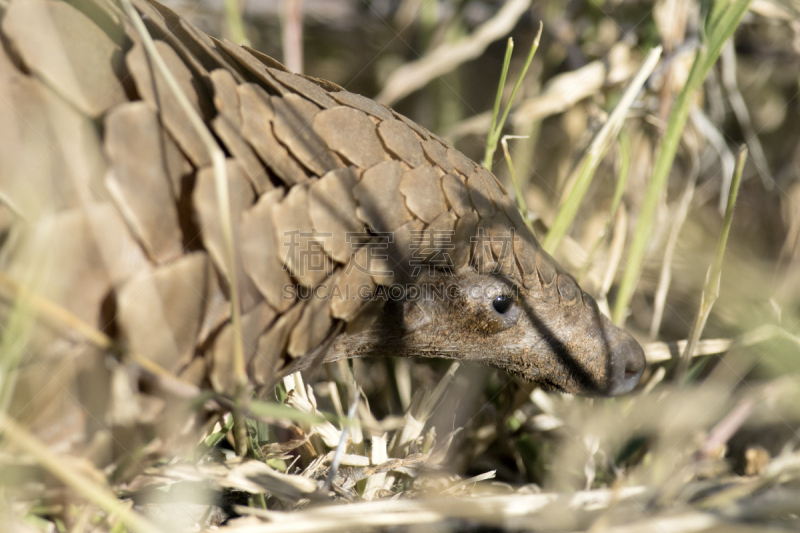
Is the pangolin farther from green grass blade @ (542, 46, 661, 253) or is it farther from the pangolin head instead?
green grass blade @ (542, 46, 661, 253)

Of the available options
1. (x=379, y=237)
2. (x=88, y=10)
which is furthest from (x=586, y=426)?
(x=88, y=10)

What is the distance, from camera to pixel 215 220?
2.24ft

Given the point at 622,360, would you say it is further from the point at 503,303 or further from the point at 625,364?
the point at 503,303

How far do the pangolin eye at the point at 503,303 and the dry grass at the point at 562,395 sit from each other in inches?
10.7

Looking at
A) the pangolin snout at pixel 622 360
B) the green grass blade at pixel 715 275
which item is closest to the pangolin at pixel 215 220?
the pangolin snout at pixel 622 360

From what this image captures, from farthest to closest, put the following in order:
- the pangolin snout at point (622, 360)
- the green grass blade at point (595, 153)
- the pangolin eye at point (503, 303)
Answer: the green grass blade at point (595, 153) < the pangolin snout at point (622, 360) < the pangolin eye at point (503, 303)

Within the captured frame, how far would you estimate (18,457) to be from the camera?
0.70 metres

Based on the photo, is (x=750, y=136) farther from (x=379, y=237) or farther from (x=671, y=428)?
(x=379, y=237)

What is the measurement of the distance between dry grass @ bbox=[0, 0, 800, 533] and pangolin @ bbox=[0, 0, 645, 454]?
6 centimetres

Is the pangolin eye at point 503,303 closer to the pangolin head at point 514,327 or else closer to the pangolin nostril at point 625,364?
the pangolin head at point 514,327

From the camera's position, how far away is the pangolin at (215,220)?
0.65 metres

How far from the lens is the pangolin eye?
0.93 meters

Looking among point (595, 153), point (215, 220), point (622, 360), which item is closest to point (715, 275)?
point (622, 360)

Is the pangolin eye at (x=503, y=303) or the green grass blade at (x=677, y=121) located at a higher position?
the green grass blade at (x=677, y=121)
